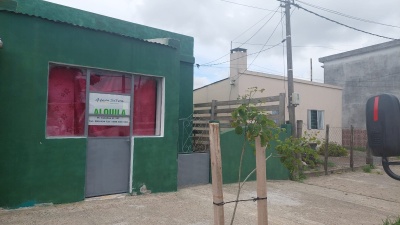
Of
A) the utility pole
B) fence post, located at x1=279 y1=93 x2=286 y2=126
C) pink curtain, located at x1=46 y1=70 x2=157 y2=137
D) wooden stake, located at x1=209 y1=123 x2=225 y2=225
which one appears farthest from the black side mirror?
the utility pole

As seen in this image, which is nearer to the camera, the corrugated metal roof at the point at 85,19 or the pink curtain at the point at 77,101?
the pink curtain at the point at 77,101

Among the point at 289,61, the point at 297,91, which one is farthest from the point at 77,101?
the point at 297,91

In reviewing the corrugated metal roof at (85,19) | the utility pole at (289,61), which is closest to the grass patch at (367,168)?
the utility pole at (289,61)

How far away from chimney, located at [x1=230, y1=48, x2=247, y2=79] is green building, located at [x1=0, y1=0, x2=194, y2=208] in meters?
6.44

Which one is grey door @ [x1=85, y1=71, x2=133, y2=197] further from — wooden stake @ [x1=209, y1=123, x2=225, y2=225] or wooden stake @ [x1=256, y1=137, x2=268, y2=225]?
wooden stake @ [x1=256, y1=137, x2=268, y2=225]

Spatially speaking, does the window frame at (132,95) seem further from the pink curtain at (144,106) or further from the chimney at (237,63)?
the chimney at (237,63)

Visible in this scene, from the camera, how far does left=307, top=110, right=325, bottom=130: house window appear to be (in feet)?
55.5

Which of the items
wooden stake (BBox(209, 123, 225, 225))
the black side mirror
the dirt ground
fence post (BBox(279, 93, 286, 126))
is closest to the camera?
the black side mirror

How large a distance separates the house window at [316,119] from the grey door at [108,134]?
39.7 ft

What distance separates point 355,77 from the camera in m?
22.1

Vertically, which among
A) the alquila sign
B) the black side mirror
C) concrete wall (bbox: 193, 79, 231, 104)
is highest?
concrete wall (bbox: 193, 79, 231, 104)

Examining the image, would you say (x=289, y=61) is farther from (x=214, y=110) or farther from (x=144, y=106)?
(x=144, y=106)

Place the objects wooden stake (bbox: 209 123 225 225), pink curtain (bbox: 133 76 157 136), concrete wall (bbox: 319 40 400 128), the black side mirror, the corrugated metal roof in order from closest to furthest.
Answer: the black side mirror < wooden stake (bbox: 209 123 225 225) < pink curtain (bbox: 133 76 157 136) < the corrugated metal roof < concrete wall (bbox: 319 40 400 128)

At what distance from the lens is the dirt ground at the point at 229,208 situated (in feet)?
17.8
